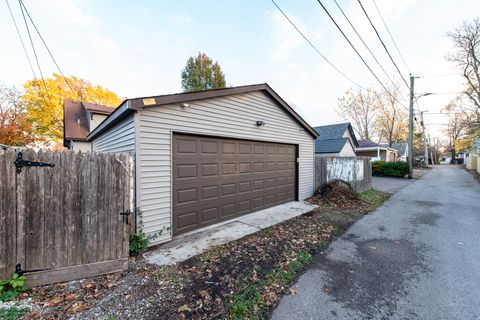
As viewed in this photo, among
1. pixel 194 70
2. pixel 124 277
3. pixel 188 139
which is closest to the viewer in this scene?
pixel 124 277

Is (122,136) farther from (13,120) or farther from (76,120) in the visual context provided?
(13,120)

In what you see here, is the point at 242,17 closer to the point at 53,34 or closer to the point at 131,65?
the point at 53,34

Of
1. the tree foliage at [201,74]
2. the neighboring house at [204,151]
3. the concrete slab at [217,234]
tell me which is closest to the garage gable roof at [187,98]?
the neighboring house at [204,151]

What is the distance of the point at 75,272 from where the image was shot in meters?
2.89

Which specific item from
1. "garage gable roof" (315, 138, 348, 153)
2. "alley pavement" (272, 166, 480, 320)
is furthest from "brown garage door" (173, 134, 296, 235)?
"garage gable roof" (315, 138, 348, 153)

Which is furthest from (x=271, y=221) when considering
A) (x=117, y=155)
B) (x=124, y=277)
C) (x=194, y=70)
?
(x=194, y=70)

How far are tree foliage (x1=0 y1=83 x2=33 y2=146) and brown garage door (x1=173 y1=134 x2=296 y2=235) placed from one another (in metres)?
19.5

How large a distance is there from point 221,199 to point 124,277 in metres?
2.75

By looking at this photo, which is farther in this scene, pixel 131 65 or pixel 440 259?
pixel 131 65

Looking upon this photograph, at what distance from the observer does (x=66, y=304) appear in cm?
239

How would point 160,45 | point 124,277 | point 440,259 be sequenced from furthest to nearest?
point 160,45
point 440,259
point 124,277

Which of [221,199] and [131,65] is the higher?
[131,65]

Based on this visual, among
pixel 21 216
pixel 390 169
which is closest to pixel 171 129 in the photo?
pixel 21 216

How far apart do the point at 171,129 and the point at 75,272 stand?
9.35 ft
